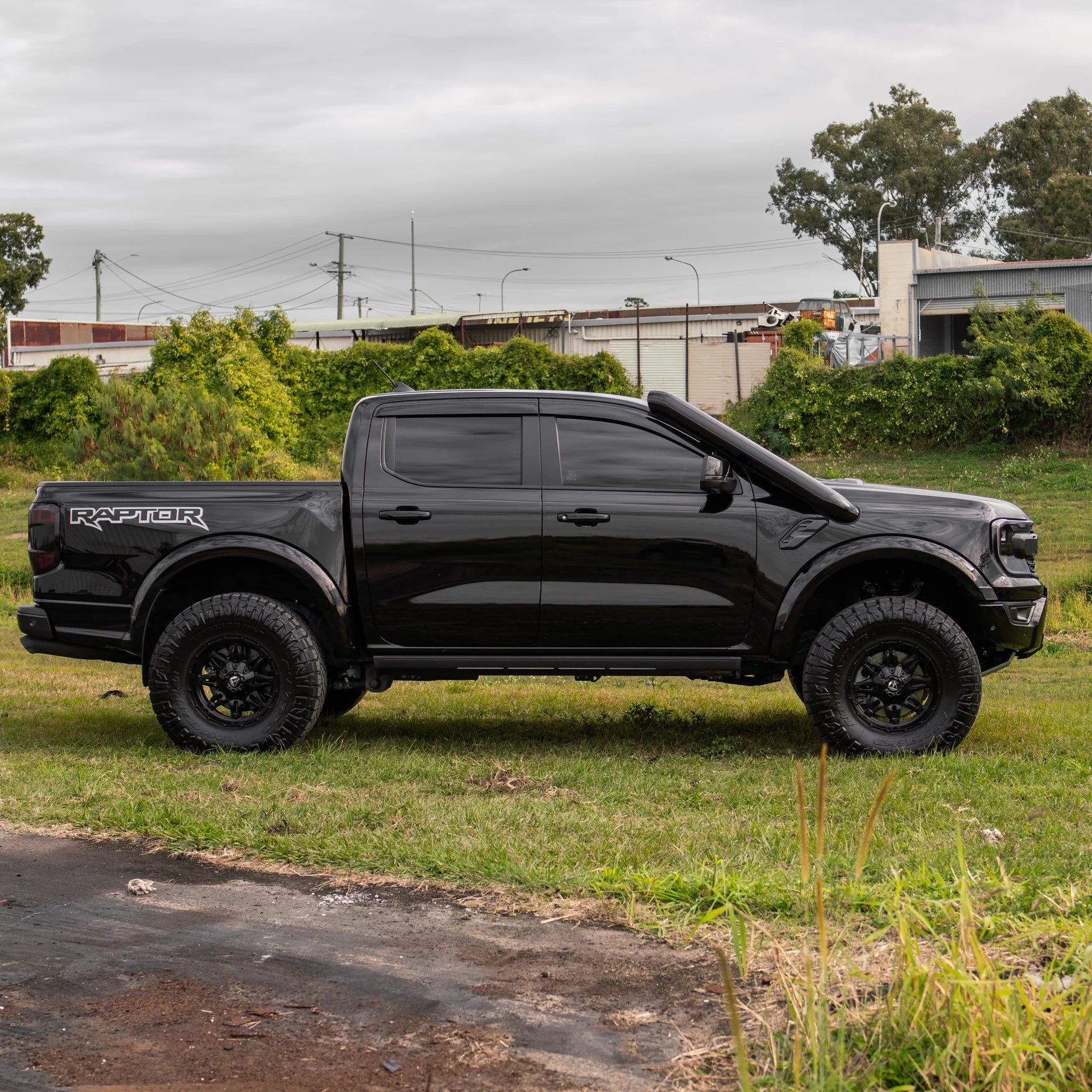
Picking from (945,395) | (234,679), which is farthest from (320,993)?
(945,395)

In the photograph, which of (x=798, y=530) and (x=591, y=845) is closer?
(x=591, y=845)

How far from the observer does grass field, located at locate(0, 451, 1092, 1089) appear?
328 centimetres

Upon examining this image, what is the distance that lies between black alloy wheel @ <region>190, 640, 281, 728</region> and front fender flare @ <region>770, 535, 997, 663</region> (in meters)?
2.76

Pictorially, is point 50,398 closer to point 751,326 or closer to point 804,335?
point 804,335

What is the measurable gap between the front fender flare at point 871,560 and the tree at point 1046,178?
A: 54.0m

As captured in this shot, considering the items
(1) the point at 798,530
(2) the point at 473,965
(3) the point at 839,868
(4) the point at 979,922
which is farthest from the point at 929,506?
(2) the point at 473,965

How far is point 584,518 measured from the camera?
7145mm

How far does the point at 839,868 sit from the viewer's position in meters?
4.88

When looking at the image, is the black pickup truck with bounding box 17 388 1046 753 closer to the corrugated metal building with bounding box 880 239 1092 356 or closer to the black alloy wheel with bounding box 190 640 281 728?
the black alloy wheel with bounding box 190 640 281 728

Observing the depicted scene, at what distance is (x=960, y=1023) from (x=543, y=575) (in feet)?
14.0

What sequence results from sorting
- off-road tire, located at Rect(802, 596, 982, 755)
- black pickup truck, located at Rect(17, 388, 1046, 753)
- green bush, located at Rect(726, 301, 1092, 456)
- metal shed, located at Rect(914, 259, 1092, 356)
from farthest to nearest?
metal shed, located at Rect(914, 259, 1092, 356) → green bush, located at Rect(726, 301, 1092, 456) → black pickup truck, located at Rect(17, 388, 1046, 753) → off-road tire, located at Rect(802, 596, 982, 755)

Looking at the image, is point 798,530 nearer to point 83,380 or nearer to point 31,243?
point 83,380

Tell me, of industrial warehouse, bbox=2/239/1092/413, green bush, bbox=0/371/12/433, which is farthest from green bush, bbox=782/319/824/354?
green bush, bbox=0/371/12/433

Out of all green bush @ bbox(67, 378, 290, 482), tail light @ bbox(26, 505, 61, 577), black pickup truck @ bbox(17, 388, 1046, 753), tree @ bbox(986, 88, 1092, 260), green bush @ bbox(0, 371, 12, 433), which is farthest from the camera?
tree @ bbox(986, 88, 1092, 260)
